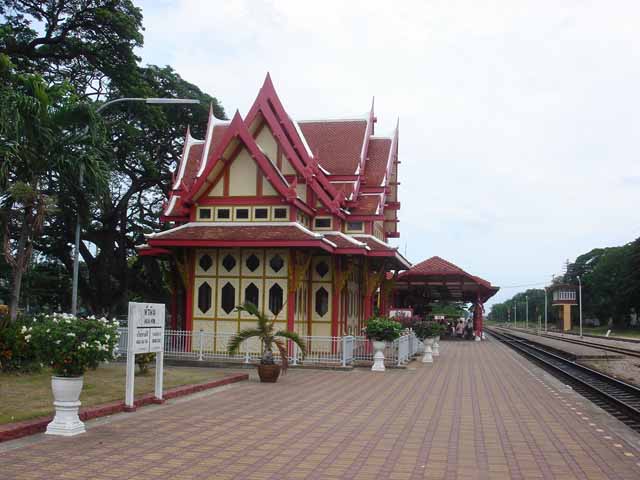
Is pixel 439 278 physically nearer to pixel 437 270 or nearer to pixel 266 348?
pixel 437 270

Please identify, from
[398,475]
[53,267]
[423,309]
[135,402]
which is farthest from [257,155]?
[423,309]

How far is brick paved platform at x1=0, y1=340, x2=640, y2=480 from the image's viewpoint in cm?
734

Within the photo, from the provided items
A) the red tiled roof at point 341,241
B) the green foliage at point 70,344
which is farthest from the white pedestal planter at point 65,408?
the red tiled roof at point 341,241

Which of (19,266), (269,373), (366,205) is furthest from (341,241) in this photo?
(19,266)

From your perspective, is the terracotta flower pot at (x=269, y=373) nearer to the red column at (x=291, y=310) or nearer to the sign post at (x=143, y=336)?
the sign post at (x=143, y=336)

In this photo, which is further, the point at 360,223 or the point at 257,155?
the point at 360,223

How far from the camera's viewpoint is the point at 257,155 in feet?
72.3

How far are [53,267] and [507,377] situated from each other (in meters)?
27.1

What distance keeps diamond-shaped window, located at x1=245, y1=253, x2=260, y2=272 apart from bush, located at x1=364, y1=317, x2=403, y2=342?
13.8ft

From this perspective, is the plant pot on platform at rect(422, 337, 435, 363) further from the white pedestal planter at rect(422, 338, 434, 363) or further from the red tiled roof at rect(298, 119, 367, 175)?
the red tiled roof at rect(298, 119, 367, 175)

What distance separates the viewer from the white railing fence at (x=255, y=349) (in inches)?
809

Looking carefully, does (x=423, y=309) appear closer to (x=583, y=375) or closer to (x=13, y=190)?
(x=583, y=375)

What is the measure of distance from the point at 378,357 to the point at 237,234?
570 cm

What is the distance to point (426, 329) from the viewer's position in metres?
25.6
